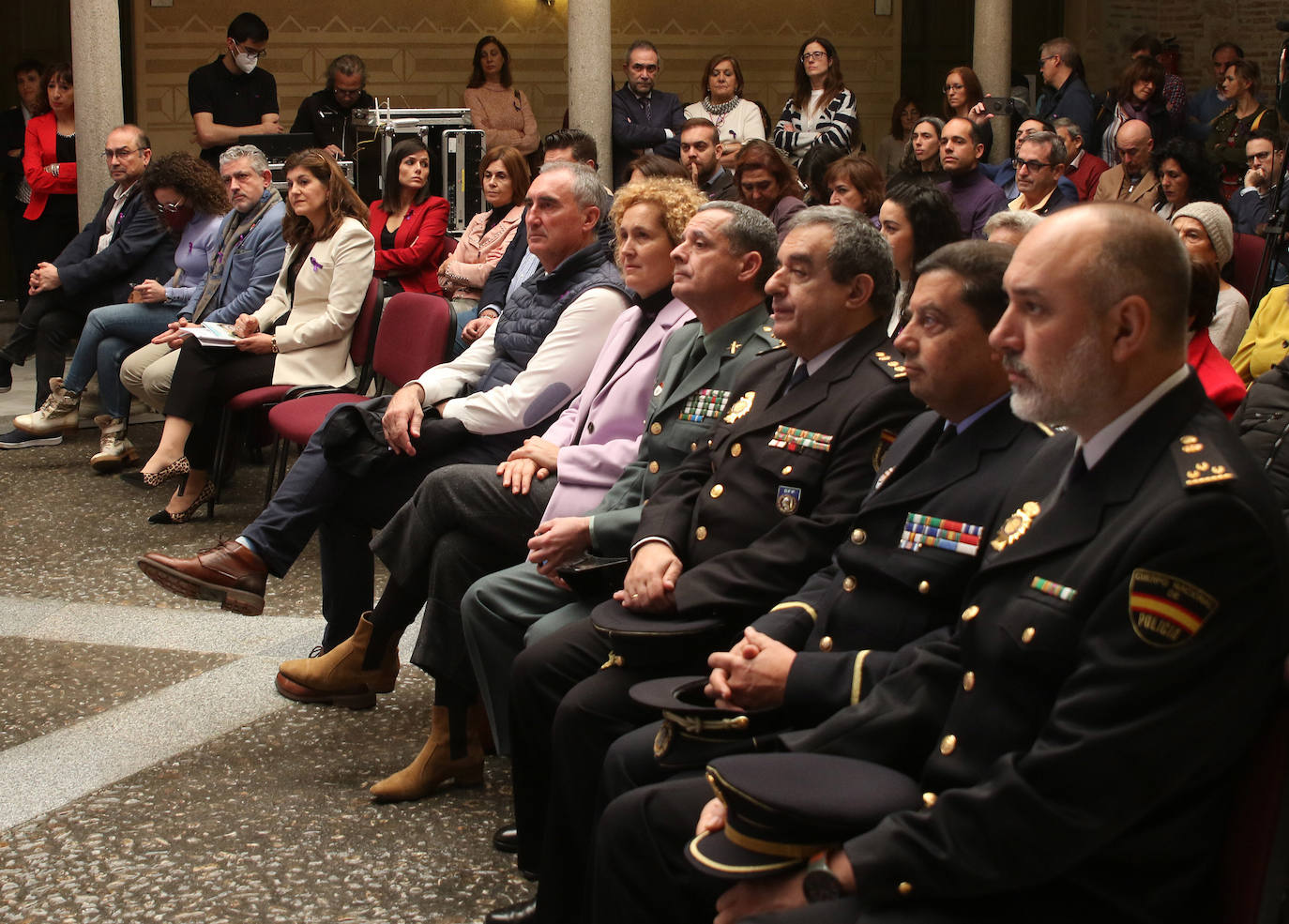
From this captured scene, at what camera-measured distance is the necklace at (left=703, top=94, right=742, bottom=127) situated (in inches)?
346

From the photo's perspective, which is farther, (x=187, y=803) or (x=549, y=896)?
(x=187, y=803)

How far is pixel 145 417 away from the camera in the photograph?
762cm

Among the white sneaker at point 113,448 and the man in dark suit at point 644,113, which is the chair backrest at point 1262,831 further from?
the man in dark suit at point 644,113

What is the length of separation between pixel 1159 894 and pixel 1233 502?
444 millimetres

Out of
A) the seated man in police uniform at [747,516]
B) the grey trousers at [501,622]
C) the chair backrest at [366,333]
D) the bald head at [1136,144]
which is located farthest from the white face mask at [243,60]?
the seated man in police uniform at [747,516]

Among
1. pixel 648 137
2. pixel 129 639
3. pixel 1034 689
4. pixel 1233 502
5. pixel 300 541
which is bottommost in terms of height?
pixel 129 639

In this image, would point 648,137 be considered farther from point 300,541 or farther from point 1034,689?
point 1034,689

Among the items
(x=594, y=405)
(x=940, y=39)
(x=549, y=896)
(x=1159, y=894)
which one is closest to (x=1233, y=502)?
(x=1159, y=894)

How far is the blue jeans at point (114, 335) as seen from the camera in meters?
6.66

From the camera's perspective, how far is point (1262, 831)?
1.56 meters

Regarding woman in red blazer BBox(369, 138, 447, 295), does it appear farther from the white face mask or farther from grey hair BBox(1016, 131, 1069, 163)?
grey hair BBox(1016, 131, 1069, 163)

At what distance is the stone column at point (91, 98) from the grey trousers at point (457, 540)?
6058 mm

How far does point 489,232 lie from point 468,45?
629cm

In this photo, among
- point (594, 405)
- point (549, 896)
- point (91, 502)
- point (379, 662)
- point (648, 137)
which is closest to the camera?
point (549, 896)
